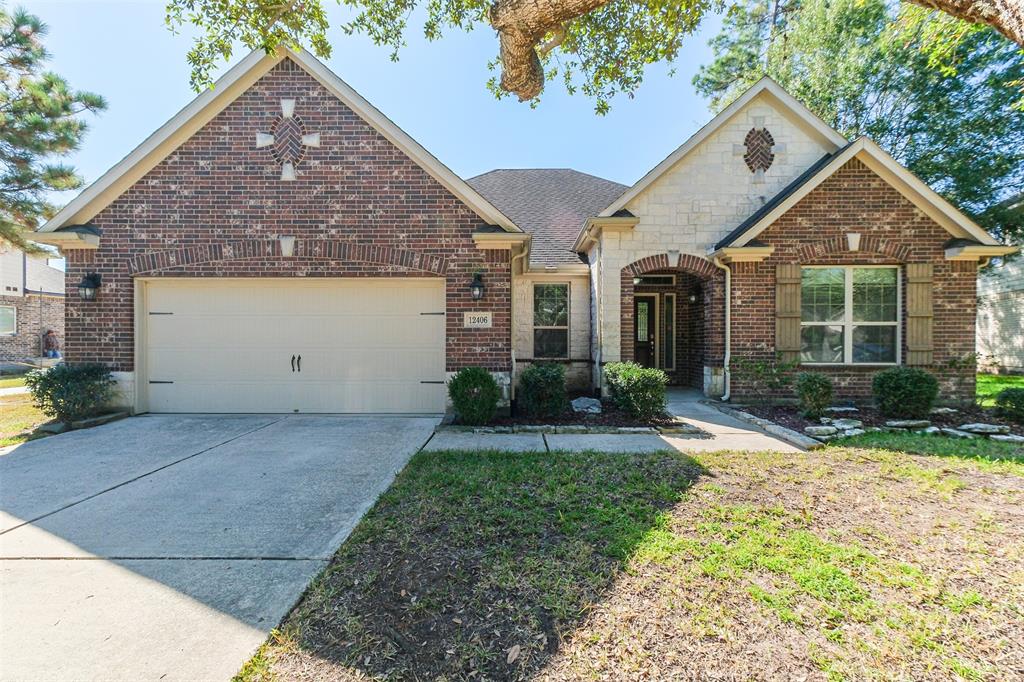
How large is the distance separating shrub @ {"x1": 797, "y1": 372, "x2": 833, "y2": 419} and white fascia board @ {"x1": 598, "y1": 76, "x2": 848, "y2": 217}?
190 inches

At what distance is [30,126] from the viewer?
11.1m

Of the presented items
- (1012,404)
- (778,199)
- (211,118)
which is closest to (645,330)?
(778,199)

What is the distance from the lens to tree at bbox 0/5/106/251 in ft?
35.9

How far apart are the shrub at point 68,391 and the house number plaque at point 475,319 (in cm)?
620

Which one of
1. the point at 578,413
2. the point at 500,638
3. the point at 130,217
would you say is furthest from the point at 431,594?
the point at 130,217

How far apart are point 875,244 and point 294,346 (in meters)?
11.3

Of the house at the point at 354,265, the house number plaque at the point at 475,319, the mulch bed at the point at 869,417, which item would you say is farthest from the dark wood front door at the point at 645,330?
the house number plaque at the point at 475,319

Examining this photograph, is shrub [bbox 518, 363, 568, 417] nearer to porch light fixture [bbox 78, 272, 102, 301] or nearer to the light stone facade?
the light stone facade

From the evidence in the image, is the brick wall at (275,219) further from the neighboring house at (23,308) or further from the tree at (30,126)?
the neighboring house at (23,308)

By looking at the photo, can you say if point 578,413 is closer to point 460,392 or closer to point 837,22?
point 460,392

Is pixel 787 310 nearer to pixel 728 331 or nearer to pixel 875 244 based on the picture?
pixel 728 331

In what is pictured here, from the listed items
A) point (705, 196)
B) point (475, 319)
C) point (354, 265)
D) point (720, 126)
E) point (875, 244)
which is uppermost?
point (720, 126)

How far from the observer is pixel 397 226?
771cm

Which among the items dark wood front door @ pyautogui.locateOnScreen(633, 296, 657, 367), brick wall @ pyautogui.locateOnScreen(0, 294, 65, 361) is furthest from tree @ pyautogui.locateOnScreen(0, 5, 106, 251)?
dark wood front door @ pyautogui.locateOnScreen(633, 296, 657, 367)
